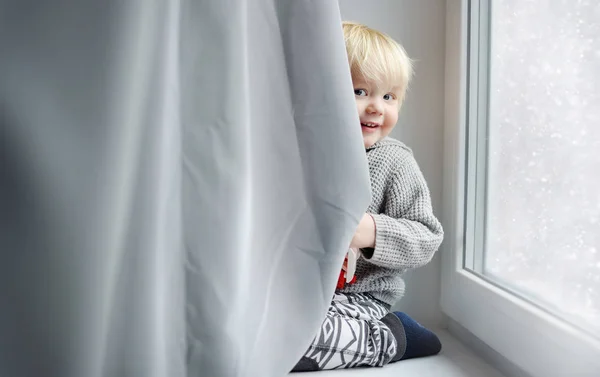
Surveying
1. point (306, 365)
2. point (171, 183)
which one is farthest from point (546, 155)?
point (171, 183)

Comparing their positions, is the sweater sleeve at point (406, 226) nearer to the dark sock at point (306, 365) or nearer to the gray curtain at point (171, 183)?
→ the dark sock at point (306, 365)

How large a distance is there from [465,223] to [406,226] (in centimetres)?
20

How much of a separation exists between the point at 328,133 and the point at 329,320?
494 millimetres

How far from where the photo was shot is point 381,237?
0.89 meters

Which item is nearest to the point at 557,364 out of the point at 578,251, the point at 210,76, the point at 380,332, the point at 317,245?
the point at 578,251

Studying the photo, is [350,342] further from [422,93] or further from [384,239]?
[422,93]

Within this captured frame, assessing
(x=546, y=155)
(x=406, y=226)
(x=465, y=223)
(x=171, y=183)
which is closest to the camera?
(x=171, y=183)

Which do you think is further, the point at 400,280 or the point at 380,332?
the point at 400,280

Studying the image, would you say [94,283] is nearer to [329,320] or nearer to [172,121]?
[172,121]

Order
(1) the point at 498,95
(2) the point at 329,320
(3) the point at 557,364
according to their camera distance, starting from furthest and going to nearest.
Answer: (1) the point at 498,95
(2) the point at 329,320
(3) the point at 557,364

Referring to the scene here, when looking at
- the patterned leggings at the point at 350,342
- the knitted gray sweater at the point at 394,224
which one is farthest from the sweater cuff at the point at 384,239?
the patterned leggings at the point at 350,342

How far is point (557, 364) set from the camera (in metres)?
0.71

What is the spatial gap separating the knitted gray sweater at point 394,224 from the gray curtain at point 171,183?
448mm

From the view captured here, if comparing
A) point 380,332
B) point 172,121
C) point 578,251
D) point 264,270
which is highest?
point 172,121
